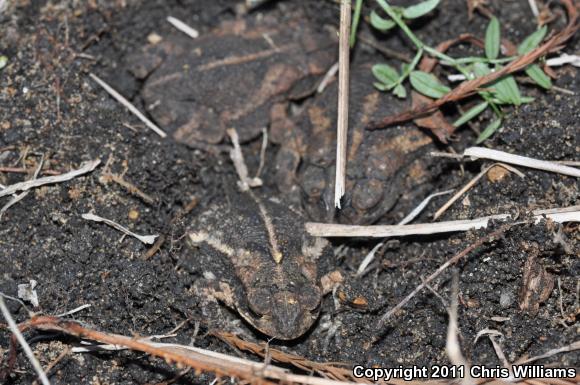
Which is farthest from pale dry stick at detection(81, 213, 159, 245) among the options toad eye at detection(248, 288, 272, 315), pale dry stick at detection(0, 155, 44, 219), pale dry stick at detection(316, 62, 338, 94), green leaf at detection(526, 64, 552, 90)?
green leaf at detection(526, 64, 552, 90)

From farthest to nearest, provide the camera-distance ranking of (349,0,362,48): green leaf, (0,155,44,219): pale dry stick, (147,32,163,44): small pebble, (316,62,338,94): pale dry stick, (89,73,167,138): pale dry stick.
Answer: (147,32,163,44): small pebble → (316,62,338,94): pale dry stick → (89,73,167,138): pale dry stick → (349,0,362,48): green leaf → (0,155,44,219): pale dry stick

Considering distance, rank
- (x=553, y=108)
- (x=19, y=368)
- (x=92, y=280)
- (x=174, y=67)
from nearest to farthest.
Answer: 1. (x=19, y=368)
2. (x=92, y=280)
3. (x=553, y=108)
4. (x=174, y=67)

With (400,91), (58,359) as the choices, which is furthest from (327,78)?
(58,359)

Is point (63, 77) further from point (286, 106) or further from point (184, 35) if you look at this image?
point (286, 106)

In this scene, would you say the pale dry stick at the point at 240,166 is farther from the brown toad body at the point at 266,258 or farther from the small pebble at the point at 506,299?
the small pebble at the point at 506,299

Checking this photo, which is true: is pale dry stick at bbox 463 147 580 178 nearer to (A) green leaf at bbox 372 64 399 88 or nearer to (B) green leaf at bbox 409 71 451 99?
(B) green leaf at bbox 409 71 451 99

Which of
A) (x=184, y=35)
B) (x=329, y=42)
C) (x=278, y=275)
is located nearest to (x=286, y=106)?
(x=329, y=42)

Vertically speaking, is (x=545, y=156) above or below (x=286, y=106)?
above
